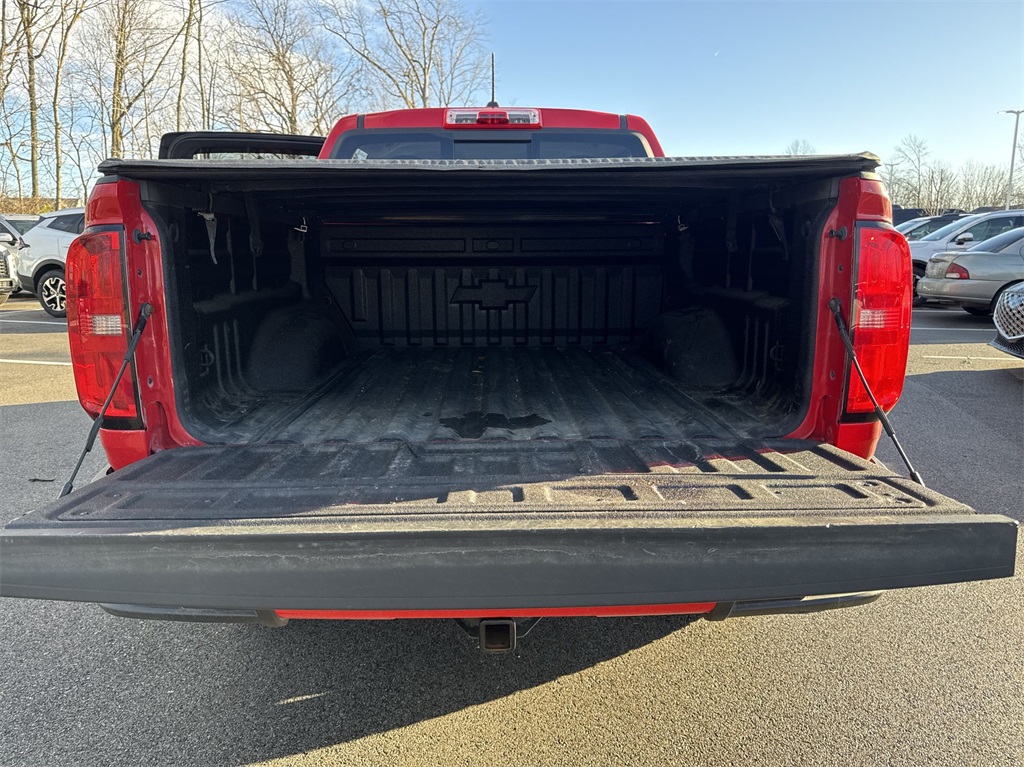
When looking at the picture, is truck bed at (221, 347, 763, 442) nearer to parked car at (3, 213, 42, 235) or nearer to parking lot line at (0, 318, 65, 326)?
parking lot line at (0, 318, 65, 326)

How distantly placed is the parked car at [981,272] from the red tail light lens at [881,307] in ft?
33.7

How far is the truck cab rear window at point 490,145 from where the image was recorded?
3.71 m

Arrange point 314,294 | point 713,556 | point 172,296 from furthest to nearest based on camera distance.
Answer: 1. point 314,294
2. point 172,296
3. point 713,556

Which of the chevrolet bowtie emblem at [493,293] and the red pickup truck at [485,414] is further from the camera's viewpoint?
the chevrolet bowtie emblem at [493,293]

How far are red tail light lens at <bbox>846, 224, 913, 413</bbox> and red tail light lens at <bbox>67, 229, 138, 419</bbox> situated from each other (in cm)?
231

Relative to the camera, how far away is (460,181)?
226 centimetres

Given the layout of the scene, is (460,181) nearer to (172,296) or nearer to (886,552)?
(172,296)

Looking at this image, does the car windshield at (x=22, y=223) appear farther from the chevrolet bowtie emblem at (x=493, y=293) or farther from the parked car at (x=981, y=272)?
the parked car at (x=981, y=272)

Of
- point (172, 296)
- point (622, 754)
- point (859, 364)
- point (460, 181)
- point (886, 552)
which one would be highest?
point (460, 181)

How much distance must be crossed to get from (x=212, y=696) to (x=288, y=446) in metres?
0.90

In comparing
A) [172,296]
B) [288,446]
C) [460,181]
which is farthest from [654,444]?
[172,296]

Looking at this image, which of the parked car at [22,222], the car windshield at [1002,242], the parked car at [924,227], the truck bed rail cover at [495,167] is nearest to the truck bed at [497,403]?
the truck bed rail cover at [495,167]

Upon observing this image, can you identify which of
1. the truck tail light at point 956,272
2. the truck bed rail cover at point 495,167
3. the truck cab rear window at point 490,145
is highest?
the truck cab rear window at point 490,145

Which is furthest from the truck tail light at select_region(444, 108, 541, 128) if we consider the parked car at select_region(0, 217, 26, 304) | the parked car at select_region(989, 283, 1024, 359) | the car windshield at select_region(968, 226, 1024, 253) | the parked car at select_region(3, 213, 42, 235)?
the parked car at select_region(3, 213, 42, 235)
